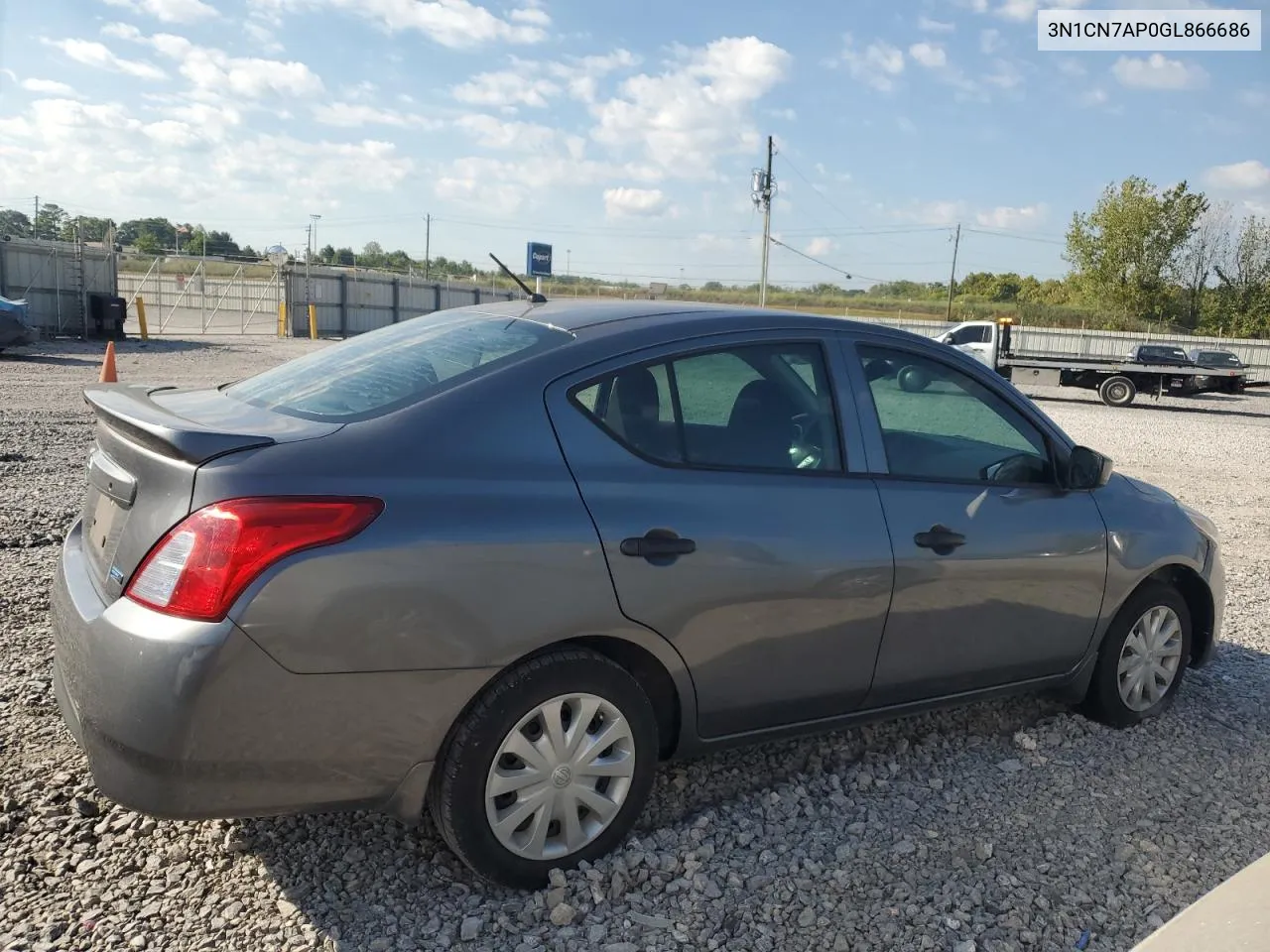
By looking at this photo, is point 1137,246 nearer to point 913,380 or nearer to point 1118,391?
point 1118,391

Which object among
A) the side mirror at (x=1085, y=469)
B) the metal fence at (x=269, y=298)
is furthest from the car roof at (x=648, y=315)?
the metal fence at (x=269, y=298)

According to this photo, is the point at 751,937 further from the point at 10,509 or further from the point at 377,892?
the point at 10,509

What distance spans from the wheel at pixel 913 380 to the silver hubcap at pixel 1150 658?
57.9 inches

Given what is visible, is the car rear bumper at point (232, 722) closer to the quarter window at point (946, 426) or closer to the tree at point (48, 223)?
the quarter window at point (946, 426)

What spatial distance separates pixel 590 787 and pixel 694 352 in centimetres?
137

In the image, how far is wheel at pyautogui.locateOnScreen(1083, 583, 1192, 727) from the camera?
13.8 feet

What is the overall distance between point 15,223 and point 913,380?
32.2 meters

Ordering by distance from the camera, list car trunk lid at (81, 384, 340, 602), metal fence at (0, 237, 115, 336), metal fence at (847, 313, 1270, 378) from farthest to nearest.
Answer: metal fence at (847, 313, 1270, 378)
metal fence at (0, 237, 115, 336)
car trunk lid at (81, 384, 340, 602)

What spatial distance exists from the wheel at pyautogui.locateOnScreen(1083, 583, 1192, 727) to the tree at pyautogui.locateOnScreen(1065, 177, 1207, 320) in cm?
5791

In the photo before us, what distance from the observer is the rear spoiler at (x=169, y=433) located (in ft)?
8.33

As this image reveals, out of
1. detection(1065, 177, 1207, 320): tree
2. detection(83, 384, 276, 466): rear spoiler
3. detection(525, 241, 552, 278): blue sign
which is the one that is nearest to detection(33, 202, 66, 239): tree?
detection(525, 241, 552, 278): blue sign

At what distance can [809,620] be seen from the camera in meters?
3.25

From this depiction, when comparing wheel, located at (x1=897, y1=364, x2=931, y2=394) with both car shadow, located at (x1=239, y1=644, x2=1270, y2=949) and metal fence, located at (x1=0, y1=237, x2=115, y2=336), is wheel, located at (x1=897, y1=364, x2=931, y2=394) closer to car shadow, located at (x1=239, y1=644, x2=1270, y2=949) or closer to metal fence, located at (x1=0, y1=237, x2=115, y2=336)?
car shadow, located at (x1=239, y1=644, x2=1270, y2=949)

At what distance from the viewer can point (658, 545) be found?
9.59 feet
